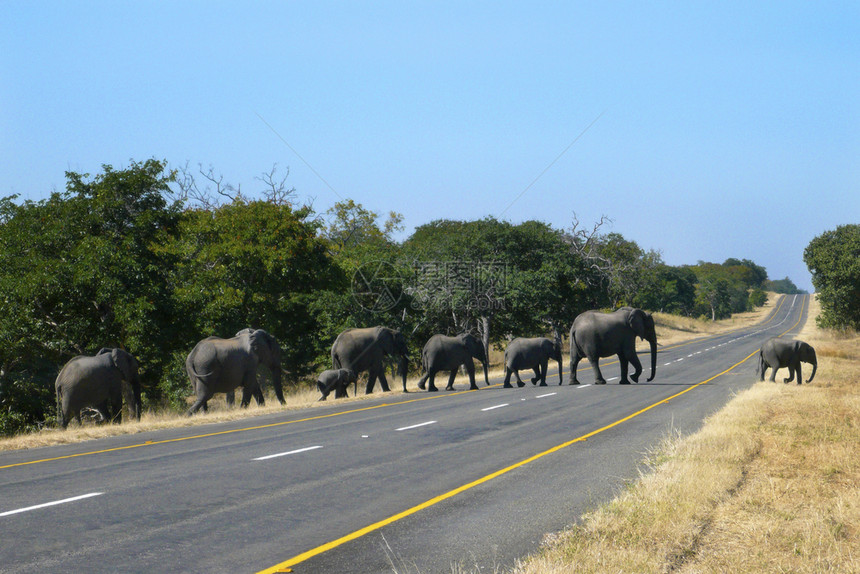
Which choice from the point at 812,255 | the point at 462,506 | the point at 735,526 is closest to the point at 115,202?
the point at 462,506

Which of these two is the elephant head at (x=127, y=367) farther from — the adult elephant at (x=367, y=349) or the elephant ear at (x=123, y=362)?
the adult elephant at (x=367, y=349)

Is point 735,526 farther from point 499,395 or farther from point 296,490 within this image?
point 499,395

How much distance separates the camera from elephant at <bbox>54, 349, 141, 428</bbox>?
22656 millimetres

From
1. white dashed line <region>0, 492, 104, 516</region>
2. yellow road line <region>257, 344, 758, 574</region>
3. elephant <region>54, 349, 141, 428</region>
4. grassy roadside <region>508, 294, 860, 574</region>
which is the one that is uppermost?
elephant <region>54, 349, 141, 428</region>

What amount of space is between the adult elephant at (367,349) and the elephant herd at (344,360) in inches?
1.4

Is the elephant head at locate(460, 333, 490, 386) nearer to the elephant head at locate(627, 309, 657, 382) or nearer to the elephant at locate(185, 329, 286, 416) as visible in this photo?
the elephant head at locate(627, 309, 657, 382)

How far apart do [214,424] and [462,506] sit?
11135 millimetres

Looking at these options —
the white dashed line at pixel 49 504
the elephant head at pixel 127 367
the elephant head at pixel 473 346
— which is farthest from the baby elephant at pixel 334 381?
the white dashed line at pixel 49 504

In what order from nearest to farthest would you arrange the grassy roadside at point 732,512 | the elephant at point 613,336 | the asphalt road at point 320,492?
the grassy roadside at point 732,512
the asphalt road at point 320,492
the elephant at point 613,336

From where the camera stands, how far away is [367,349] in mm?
28906

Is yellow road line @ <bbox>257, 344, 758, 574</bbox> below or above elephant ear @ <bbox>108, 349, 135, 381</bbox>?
below

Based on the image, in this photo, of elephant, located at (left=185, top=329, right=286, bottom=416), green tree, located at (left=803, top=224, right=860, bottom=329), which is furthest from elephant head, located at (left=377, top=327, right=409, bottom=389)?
green tree, located at (left=803, top=224, right=860, bottom=329)

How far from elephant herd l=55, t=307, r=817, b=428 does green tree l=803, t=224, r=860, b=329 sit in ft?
144

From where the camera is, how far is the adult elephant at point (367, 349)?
28.9 metres
